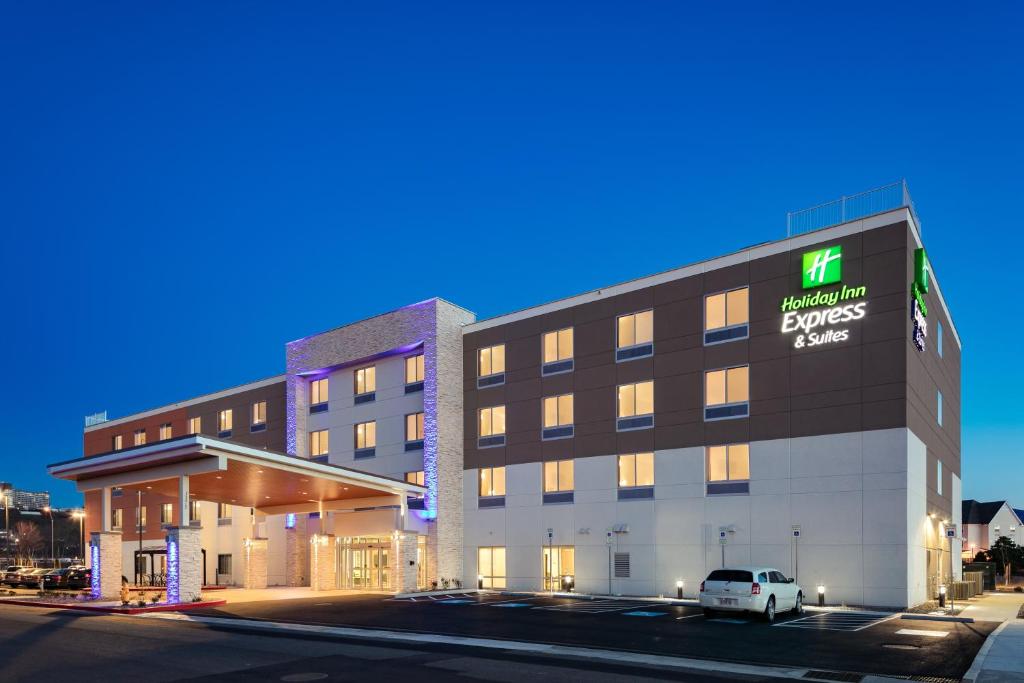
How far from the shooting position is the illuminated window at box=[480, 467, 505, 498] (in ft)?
139

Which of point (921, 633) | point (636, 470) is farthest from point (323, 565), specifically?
point (921, 633)

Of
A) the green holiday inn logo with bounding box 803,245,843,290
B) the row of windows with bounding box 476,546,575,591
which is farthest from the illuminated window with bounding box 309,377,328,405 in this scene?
Result: the green holiday inn logo with bounding box 803,245,843,290

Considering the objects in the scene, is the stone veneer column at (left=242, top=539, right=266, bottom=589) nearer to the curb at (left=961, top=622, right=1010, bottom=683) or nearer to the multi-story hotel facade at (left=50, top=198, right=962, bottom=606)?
the multi-story hotel facade at (left=50, top=198, right=962, bottom=606)

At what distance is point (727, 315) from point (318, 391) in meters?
27.6

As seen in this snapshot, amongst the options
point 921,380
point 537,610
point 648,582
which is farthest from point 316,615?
point 921,380

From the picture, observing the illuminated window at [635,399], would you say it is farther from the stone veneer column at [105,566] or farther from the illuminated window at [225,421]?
the illuminated window at [225,421]

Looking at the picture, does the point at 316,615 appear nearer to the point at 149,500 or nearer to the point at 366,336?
the point at 366,336

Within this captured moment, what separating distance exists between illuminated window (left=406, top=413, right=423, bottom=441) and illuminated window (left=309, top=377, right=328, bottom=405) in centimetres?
819

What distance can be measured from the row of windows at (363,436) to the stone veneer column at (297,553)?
13.8 feet

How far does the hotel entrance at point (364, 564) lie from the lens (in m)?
43.3

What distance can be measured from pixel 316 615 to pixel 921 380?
24.6 metres

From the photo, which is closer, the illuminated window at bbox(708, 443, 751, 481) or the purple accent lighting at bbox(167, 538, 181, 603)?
the purple accent lighting at bbox(167, 538, 181, 603)

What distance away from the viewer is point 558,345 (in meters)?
41.0

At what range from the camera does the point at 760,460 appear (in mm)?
33062
